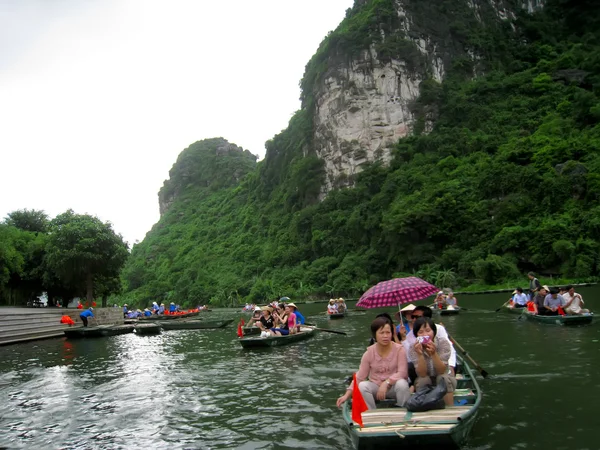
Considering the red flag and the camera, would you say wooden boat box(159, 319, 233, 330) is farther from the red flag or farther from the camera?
the camera

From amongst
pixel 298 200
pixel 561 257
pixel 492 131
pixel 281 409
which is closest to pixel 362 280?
pixel 561 257

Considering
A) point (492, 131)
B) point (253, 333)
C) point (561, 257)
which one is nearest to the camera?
point (253, 333)

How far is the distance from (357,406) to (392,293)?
4531 mm

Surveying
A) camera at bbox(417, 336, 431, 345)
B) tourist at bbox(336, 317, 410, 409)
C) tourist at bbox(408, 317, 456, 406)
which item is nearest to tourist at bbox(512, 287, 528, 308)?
tourist at bbox(408, 317, 456, 406)

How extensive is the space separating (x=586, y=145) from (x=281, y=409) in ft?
151

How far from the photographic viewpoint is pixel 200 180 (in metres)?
130

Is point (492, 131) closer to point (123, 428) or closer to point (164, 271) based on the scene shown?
point (123, 428)

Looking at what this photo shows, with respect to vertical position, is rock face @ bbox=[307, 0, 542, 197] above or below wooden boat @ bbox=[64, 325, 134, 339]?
above

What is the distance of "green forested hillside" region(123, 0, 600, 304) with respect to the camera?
4100 cm

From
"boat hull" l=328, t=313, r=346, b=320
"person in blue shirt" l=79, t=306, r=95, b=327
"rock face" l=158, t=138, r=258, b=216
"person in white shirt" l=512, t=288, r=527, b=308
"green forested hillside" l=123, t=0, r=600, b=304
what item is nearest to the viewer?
"person in white shirt" l=512, t=288, r=527, b=308

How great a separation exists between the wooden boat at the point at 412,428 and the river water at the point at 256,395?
26.0 inches

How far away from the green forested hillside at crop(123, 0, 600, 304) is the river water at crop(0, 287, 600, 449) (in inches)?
1082

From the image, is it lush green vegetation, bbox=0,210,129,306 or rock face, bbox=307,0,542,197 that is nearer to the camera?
lush green vegetation, bbox=0,210,129,306

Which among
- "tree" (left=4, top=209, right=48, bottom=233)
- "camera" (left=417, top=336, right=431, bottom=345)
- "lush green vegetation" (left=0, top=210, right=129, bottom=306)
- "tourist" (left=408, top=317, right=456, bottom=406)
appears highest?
"tree" (left=4, top=209, right=48, bottom=233)
